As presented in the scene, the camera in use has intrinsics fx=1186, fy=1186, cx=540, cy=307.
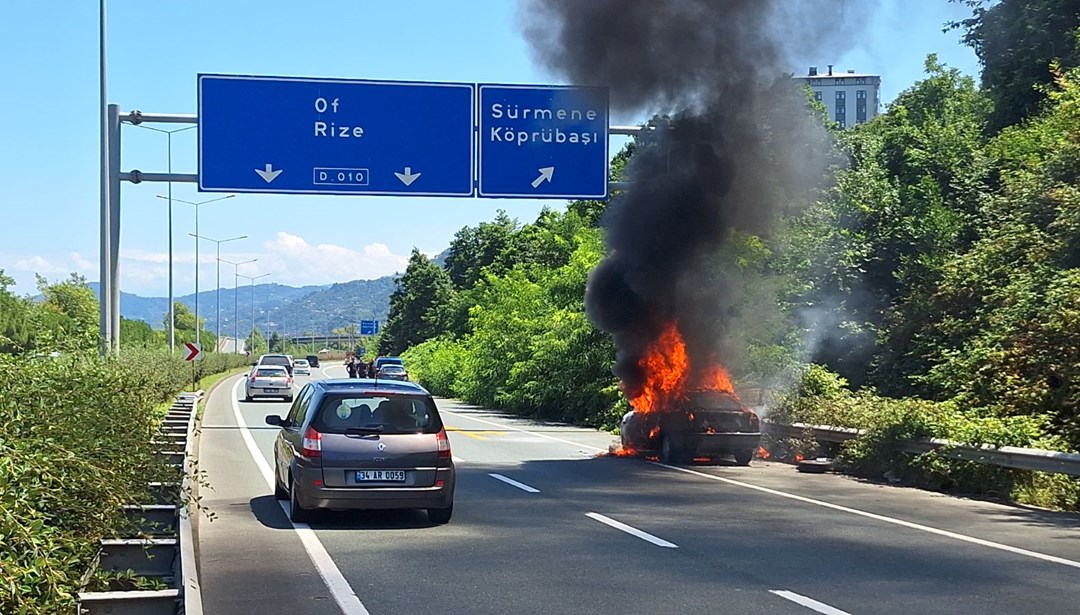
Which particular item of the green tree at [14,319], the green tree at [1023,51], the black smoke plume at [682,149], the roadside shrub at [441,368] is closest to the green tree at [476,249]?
the roadside shrub at [441,368]

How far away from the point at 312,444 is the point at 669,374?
11.2m

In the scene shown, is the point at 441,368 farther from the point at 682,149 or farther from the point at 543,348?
the point at 682,149

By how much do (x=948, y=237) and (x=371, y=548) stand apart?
21566mm

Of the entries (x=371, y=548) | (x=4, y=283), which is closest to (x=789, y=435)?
(x=371, y=548)

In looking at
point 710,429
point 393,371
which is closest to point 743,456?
point 710,429

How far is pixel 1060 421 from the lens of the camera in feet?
59.5

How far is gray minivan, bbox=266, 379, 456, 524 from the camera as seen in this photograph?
12234mm

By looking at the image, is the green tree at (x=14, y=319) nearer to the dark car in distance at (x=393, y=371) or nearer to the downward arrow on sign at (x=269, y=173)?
the downward arrow on sign at (x=269, y=173)

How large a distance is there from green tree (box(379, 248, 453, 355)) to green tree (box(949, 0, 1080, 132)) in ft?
202

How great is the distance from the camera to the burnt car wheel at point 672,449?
20.0 metres

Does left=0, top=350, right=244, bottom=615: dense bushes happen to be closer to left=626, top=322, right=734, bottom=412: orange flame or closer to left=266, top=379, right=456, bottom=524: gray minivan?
left=266, top=379, right=456, bottom=524: gray minivan

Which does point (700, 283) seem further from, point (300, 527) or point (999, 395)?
point (300, 527)

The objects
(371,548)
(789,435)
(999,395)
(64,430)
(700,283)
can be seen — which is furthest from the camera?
(700,283)

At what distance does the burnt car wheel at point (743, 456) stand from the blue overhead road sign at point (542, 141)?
18.0ft
